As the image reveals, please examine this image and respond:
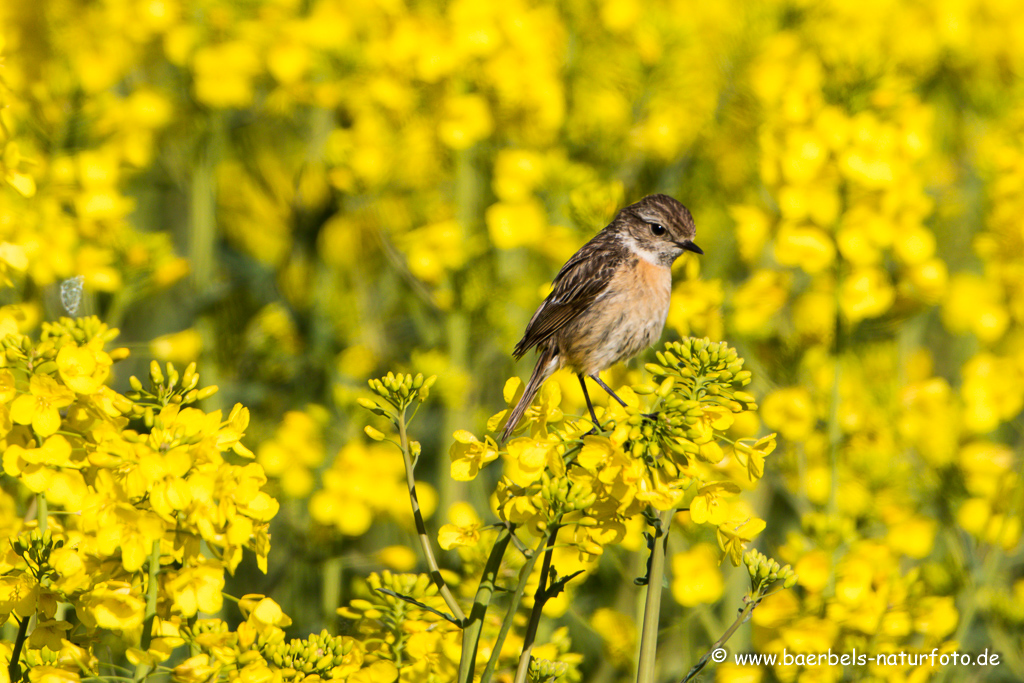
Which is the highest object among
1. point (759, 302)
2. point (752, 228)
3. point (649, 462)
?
point (752, 228)

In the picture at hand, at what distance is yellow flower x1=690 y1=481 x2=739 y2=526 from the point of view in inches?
67.8

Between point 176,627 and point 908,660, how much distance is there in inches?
76.1

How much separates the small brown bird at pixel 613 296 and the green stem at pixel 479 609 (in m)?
1.20

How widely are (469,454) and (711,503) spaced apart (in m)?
0.51

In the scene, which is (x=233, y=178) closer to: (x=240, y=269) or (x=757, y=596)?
(x=240, y=269)

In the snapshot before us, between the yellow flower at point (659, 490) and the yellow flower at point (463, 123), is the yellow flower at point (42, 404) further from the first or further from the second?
the yellow flower at point (463, 123)

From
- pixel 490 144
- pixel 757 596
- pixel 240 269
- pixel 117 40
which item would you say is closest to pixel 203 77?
pixel 117 40

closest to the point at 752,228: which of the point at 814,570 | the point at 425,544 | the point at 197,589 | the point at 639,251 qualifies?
the point at 639,251

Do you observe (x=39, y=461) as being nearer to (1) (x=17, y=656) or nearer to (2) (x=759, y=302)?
(1) (x=17, y=656)

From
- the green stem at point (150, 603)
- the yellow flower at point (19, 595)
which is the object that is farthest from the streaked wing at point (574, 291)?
the yellow flower at point (19, 595)

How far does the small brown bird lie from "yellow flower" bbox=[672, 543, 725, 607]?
0.65 m

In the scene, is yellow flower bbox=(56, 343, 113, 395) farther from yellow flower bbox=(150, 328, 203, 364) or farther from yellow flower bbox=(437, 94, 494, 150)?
yellow flower bbox=(437, 94, 494, 150)

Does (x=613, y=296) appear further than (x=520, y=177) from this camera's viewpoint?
No

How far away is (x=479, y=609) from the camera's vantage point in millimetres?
1718
